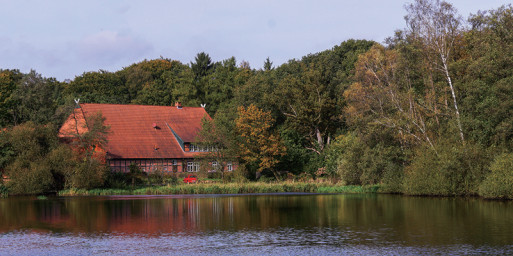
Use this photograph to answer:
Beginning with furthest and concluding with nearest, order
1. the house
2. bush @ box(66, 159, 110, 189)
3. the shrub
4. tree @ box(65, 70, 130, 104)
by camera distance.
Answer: tree @ box(65, 70, 130, 104)
the house
bush @ box(66, 159, 110, 189)
the shrub

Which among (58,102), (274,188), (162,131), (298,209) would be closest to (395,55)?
(274,188)

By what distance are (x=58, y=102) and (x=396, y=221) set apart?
75.2m

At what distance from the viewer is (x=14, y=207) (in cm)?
4666

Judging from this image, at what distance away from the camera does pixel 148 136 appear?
7981 cm

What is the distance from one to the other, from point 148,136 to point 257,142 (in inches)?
673

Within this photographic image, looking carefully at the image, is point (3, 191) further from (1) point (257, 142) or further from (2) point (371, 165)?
(2) point (371, 165)

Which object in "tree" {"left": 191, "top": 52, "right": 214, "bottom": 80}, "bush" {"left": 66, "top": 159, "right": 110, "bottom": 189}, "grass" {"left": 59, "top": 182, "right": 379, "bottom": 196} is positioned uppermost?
"tree" {"left": 191, "top": 52, "right": 214, "bottom": 80}

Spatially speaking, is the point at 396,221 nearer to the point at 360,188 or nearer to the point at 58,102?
the point at 360,188

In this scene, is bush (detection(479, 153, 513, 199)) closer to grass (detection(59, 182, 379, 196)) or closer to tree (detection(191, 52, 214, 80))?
grass (detection(59, 182, 379, 196))

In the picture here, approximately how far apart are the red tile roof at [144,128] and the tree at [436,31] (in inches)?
1459

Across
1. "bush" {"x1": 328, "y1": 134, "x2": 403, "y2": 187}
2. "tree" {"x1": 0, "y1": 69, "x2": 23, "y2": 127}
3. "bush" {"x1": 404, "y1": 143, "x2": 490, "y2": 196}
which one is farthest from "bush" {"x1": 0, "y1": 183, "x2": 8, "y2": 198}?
"bush" {"x1": 404, "y1": 143, "x2": 490, "y2": 196}

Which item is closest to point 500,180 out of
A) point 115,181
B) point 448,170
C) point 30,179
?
point 448,170

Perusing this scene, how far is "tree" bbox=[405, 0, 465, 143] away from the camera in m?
51.3

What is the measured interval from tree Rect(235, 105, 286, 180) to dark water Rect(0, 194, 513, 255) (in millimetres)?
20790
